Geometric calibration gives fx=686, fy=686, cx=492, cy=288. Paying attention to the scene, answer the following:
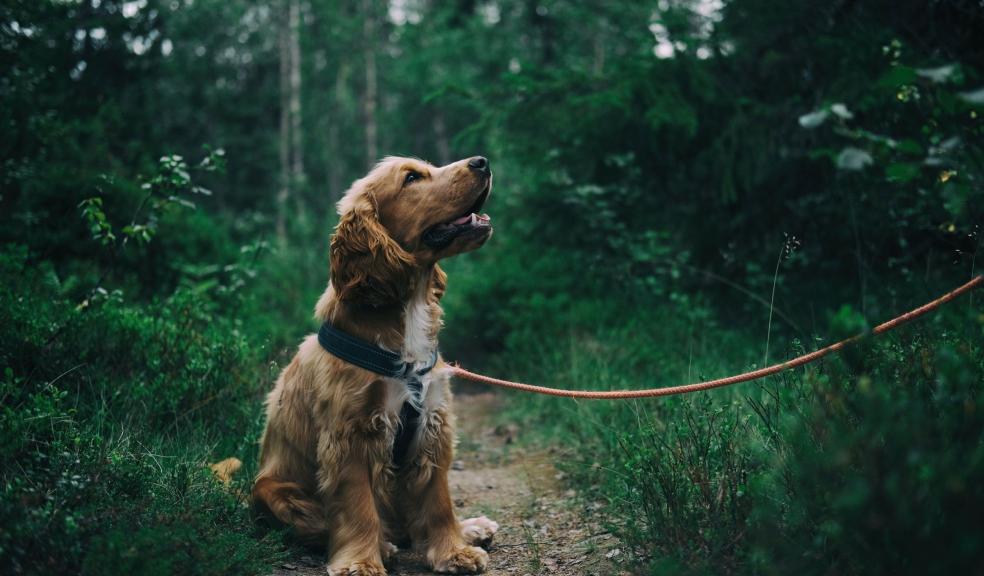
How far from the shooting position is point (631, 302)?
6.50m

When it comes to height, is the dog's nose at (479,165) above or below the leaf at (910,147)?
below

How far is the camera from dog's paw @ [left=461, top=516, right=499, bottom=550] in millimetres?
3352

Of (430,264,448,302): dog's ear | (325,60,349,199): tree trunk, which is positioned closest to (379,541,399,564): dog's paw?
(430,264,448,302): dog's ear

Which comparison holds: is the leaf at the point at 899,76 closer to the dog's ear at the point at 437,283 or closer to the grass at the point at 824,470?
the grass at the point at 824,470

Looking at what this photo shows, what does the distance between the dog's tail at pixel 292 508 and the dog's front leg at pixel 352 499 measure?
0.62ft

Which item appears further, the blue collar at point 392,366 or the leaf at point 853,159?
the blue collar at point 392,366

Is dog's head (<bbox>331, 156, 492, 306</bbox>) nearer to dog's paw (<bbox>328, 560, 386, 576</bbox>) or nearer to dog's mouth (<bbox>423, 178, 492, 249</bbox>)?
dog's mouth (<bbox>423, 178, 492, 249</bbox>)

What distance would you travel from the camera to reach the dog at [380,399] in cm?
303

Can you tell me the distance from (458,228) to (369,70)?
702 inches

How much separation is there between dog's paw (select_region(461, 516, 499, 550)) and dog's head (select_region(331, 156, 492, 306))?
1185 millimetres

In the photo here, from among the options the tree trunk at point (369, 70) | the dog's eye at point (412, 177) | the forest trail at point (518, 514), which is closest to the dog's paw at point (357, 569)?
the forest trail at point (518, 514)

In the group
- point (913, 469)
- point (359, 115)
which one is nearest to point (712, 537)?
point (913, 469)

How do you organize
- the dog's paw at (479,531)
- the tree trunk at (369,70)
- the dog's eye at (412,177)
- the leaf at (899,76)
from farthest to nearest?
1. the tree trunk at (369,70)
2. the dog's eye at (412,177)
3. the dog's paw at (479,531)
4. the leaf at (899,76)

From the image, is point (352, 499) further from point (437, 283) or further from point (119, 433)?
point (119, 433)
